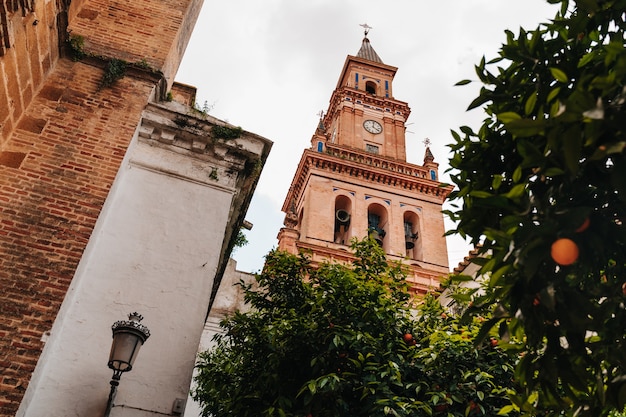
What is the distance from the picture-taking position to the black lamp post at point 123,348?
14.6 feet

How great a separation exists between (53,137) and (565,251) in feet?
18.8

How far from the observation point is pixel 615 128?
199cm

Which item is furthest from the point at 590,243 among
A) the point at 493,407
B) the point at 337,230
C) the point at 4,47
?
the point at 337,230

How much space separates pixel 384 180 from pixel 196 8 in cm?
1779

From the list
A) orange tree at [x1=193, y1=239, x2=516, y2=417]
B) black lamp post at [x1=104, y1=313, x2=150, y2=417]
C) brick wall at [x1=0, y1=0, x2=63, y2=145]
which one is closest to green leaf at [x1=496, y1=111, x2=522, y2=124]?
orange tree at [x1=193, y1=239, x2=516, y2=417]

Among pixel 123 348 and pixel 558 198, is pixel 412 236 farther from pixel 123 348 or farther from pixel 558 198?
pixel 558 198

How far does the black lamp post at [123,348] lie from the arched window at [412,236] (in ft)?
65.7

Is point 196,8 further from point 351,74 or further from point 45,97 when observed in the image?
point 351,74

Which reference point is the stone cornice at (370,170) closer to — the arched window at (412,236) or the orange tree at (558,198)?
the arched window at (412,236)

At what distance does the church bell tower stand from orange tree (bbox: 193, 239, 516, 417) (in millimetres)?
Result: 14040

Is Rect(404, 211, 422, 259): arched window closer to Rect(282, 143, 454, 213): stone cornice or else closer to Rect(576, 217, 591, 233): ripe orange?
Rect(282, 143, 454, 213): stone cornice

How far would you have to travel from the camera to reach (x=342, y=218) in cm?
2414

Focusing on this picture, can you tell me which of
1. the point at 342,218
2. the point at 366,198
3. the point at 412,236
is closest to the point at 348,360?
the point at 342,218

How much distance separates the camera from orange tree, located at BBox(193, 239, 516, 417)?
5152 mm
